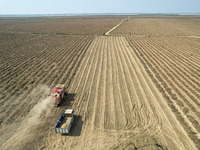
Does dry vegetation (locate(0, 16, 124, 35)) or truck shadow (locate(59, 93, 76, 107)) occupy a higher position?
dry vegetation (locate(0, 16, 124, 35))

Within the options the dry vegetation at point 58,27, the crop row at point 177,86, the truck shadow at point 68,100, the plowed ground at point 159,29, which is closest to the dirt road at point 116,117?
the truck shadow at point 68,100

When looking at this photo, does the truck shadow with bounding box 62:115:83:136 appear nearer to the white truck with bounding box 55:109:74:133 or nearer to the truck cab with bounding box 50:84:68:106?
the white truck with bounding box 55:109:74:133

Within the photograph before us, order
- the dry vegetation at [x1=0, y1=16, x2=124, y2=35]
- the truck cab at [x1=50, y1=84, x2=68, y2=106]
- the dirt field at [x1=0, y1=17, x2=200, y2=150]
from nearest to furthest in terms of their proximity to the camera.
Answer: the dirt field at [x1=0, y1=17, x2=200, y2=150] → the truck cab at [x1=50, y1=84, x2=68, y2=106] → the dry vegetation at [x1=0, y1=16, x2=124, y2=35]

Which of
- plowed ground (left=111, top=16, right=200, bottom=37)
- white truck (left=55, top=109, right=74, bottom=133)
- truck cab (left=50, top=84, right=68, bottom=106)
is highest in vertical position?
plowed ground (left=111, top=16, right=200, bottom=37)

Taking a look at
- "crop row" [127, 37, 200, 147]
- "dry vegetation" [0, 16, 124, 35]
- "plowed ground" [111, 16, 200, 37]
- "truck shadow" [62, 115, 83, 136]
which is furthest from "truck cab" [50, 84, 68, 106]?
"dry vegetation" [0, 16, 124, 35]

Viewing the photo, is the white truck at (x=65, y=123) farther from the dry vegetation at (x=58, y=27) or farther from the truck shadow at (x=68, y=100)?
the dry vegetation at (x=58, y=27)

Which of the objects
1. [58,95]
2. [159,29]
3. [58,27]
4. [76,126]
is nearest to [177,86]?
[76,126]

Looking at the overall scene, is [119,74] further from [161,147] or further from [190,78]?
[161,147]

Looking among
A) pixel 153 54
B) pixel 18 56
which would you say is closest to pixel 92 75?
pixel 153 54
